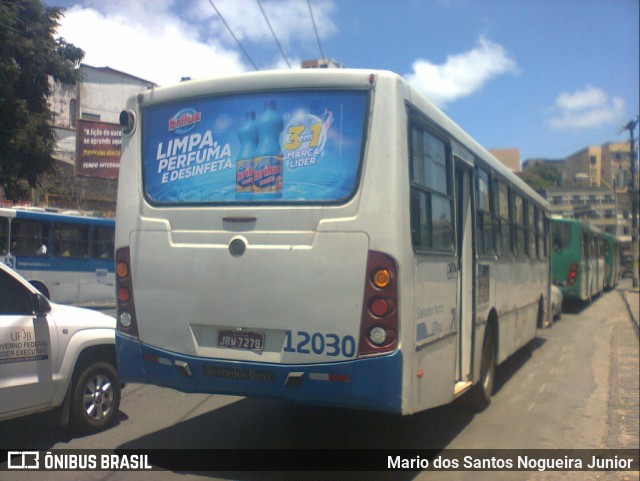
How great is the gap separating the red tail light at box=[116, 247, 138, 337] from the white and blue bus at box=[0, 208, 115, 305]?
12530 mm

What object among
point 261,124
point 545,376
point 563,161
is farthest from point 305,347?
point 563,161

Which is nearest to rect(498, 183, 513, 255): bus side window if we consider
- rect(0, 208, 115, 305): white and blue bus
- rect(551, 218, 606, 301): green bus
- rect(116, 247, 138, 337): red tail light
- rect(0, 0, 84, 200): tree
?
rect(116, 247, 138, 337): red tail light

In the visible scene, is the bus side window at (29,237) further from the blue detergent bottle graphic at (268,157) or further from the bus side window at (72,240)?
the blue detergent bottle graphic at (268,157)

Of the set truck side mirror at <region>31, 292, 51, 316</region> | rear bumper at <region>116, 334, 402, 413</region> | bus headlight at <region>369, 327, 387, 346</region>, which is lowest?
rear bumper at <region>116, 334, 402, 413</region>

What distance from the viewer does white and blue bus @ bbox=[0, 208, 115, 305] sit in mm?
17000

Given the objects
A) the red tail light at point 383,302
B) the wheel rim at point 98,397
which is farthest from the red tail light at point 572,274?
the red tail light at point 383,302

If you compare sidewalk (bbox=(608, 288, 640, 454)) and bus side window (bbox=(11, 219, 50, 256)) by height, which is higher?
bus side window (bbox=(11, 219, 50, 256))

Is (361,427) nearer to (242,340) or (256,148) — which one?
(242,340)

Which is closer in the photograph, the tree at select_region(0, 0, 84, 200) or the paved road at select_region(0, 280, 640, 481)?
the paved road at select_region(0, 280, 640, 481)

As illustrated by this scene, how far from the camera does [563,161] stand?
94.2 meters

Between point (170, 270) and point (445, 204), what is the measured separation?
260cm

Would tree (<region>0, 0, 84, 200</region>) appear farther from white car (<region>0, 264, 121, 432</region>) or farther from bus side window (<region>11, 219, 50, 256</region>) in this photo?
bus side window (<region>11, 219, 50, 256</region>)

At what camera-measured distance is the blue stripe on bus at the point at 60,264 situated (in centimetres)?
1741

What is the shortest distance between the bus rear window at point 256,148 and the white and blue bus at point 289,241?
0.04 ft
